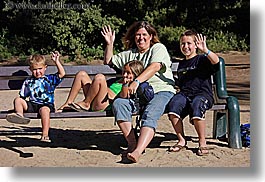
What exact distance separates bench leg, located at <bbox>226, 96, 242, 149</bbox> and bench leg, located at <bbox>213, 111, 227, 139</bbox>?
1.32 ft

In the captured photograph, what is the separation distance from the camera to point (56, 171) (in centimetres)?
425

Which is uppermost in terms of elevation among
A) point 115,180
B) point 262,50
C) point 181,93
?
point 262,50

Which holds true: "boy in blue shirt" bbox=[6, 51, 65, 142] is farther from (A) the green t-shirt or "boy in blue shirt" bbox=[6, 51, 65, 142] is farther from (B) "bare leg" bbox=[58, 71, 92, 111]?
(A) the green t-shirt

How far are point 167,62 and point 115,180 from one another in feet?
3.98

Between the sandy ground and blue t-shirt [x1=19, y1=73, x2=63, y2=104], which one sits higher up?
blue t-shirt [x1=19, y1=73, x2=63, y2=104]

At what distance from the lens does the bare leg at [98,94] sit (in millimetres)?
4703

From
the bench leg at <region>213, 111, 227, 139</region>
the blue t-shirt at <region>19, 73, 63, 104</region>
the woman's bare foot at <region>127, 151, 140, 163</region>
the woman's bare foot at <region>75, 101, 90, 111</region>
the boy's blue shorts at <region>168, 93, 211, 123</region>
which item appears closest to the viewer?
the woman's bare foot at <region>127, 151, 140, 163</region>

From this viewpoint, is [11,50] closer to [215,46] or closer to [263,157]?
[215,46]

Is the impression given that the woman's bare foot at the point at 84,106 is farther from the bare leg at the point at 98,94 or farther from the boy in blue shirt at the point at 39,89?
the boy in blue shirt at the point at 39,89

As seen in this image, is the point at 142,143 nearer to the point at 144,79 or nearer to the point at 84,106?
the point at 144,79

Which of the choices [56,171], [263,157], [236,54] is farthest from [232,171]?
[236,54]

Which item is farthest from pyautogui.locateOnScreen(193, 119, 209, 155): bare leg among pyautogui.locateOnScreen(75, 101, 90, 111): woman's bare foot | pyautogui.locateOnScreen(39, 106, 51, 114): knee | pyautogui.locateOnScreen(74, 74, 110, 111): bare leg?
pyautogui.locateOnScreen(39, 106, 51, 114): knee

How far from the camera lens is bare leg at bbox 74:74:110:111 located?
15.4ft

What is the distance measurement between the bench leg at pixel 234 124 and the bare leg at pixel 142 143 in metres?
0.82
